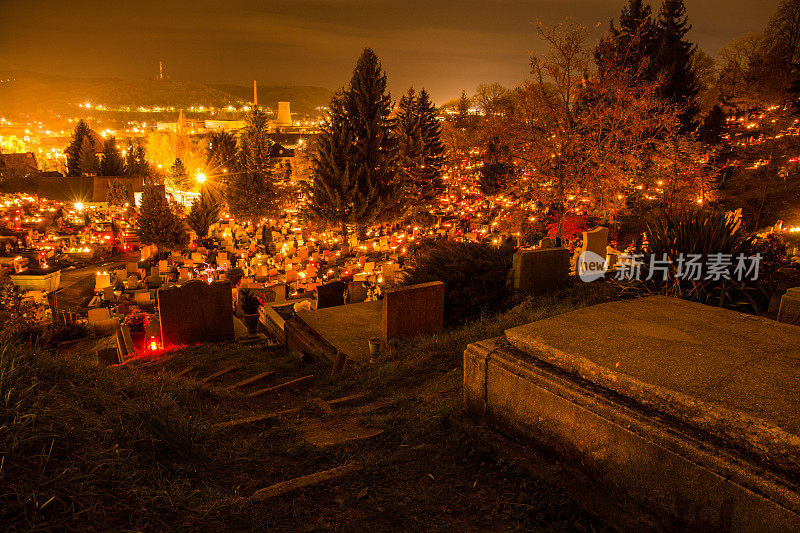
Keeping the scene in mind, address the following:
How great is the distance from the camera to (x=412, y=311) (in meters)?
6.64

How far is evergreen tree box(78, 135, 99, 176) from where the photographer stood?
53344mm

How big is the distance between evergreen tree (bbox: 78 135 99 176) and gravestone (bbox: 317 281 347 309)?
54921 mm

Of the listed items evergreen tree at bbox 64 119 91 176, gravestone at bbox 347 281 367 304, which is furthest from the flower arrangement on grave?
evergreen tree at bbox 64 119 91 176

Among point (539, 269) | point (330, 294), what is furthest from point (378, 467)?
point (330, 294)

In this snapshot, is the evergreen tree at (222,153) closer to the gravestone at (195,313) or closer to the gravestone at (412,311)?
the gravestone at (195,313)

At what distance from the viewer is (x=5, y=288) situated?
12.7 metres

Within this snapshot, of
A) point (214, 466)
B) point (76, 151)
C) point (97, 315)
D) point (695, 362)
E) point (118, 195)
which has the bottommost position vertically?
point (97, 315)

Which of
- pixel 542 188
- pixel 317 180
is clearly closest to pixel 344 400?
pixel 542 188

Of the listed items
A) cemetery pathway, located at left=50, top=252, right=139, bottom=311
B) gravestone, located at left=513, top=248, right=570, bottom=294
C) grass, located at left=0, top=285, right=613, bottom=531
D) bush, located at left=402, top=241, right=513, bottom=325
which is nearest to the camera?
grass, located at left=0, top=285, right=613, bottom=531

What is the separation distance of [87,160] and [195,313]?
56.3 metres

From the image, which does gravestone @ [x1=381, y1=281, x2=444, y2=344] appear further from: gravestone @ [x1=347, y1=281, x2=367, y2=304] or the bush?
gravestone @ [x1=347, y1=281, x2=367, y2=304]

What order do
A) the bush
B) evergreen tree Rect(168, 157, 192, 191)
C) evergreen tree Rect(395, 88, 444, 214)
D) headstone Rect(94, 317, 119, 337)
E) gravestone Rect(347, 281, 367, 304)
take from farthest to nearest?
evergreen tree Rect(168, 157, 192, 191), evergreen tree Rect(395, 88, 444, 214), headstone Rect(94, 317, 119, 337), gravestone Rect(347, 281, 367, 304), the bush

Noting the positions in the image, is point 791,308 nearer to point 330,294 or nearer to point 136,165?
point 330,294

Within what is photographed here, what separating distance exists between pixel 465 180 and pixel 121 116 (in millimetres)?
180486
